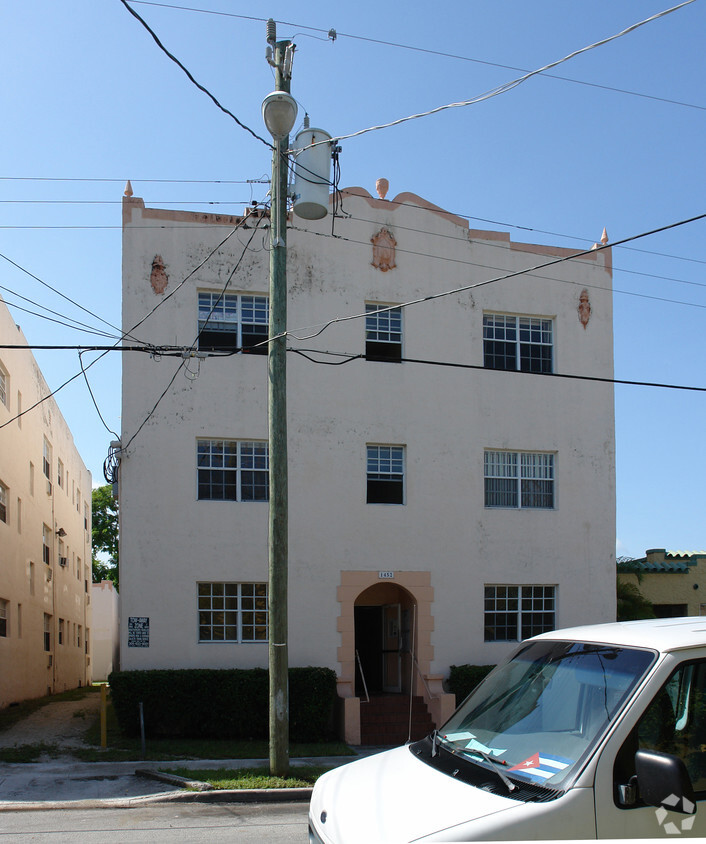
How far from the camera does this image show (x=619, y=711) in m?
3.98

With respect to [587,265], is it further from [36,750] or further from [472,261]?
[36,750]

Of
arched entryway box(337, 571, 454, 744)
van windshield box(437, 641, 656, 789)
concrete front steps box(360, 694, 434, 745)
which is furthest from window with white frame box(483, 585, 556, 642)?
van windshield box(437, 641, 656, 789)

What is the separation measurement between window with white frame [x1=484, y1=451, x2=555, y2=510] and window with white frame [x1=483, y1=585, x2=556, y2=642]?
182 cm

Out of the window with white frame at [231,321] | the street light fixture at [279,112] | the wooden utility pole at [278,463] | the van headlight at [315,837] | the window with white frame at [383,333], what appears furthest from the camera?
the window with white frame at [383,333]

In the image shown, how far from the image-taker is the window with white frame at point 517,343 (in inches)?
754

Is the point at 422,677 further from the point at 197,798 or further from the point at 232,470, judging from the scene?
the point at 197,798

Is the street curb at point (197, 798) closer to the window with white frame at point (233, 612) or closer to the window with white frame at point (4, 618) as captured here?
the window with white frame at point (233, 612)

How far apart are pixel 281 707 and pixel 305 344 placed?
8.27 metres

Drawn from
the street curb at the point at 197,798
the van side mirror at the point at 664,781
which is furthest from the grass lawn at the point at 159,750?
the van side mirror at the point at 664,781

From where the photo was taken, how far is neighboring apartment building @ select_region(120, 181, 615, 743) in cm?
1680

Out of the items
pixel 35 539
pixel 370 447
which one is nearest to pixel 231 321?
pixel 370 447

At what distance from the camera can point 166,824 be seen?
9.84 metres

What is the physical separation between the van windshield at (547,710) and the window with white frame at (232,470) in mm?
12308

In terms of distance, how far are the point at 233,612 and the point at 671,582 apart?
12.9 m
